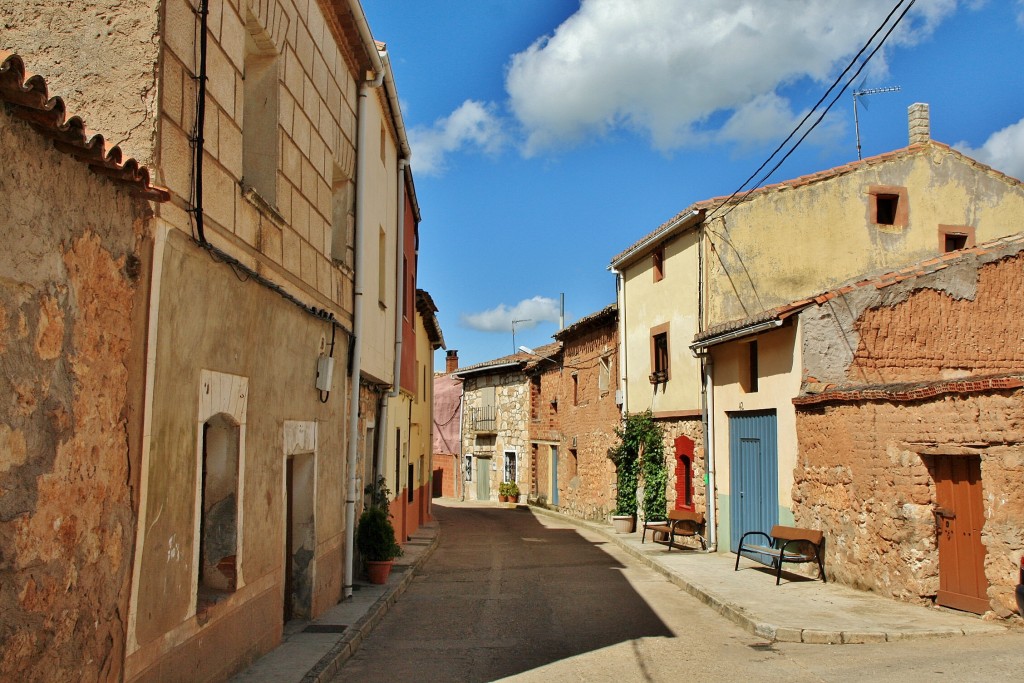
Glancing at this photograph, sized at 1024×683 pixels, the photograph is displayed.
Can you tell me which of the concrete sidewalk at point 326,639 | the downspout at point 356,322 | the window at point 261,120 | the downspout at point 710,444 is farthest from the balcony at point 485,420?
the window at point 261,120

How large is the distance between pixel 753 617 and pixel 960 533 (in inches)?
95.5

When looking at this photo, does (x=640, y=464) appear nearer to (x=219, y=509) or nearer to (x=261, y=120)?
(x=261, y=120)

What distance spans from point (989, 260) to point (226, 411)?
11.3m

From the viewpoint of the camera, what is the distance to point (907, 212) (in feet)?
59.7

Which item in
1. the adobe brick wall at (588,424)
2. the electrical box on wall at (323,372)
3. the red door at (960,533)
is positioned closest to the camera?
the electrical box on wall at (323,372)

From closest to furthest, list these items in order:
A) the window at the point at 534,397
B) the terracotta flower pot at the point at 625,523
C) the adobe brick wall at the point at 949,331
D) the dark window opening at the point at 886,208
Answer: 1. the adobe brick wall at the point at 949,331
2. the dark window opening at the point at 886,208
3. the terracotta flower pot at the point at 625,523
4. the window at the point at 534,397

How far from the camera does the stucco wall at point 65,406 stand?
3783mm

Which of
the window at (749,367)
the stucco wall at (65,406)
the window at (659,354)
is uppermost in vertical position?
the window at (659,354)

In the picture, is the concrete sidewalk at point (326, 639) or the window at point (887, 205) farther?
the window at point (887, 205)

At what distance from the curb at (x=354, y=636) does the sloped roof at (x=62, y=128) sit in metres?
4.10

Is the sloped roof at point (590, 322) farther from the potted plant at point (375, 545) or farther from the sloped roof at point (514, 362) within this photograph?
the potted plant at point (375, 545)

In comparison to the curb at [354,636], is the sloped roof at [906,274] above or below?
above

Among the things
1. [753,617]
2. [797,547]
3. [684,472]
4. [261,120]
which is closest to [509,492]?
[684,472]

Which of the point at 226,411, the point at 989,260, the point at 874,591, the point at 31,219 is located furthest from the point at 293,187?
the point at 989,260
